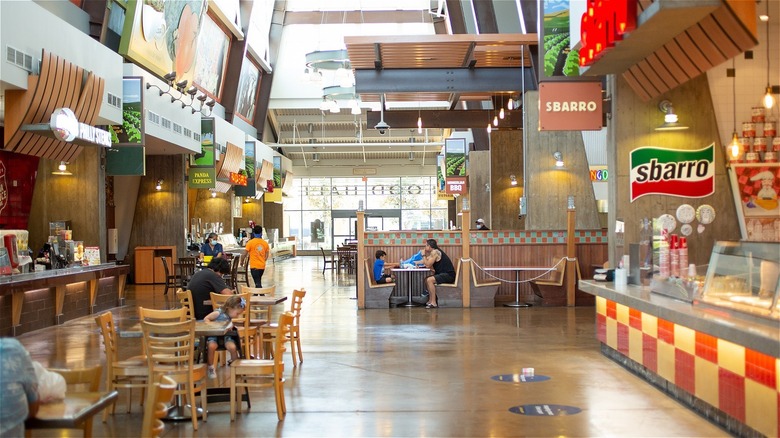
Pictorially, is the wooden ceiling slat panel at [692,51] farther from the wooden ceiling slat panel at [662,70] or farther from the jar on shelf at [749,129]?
the jar on shelf at [749,129]

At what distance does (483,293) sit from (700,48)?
22.8 feet

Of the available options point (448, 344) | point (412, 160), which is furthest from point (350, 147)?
point (448, 344)

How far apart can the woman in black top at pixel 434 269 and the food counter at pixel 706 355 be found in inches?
228

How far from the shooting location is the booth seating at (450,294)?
45.0 feet

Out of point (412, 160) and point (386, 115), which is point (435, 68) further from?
point (412, 160)

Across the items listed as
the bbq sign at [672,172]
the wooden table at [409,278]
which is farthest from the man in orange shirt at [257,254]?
the bbq sign at [672,172]

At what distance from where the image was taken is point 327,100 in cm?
2417

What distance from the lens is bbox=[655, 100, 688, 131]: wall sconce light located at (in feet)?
31.9

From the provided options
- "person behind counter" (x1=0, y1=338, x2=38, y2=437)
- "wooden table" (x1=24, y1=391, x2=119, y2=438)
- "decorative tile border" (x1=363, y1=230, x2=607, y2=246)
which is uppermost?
"decorative tile border" (x1=363, y1=230, x2=607, y2=246)

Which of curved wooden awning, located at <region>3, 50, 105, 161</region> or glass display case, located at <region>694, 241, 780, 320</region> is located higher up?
curved wooden awning, located at <region>3, 50, 105, 161</region>

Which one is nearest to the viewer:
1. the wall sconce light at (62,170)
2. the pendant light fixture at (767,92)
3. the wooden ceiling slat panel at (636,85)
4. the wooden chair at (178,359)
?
the wooden chair at (178,359)

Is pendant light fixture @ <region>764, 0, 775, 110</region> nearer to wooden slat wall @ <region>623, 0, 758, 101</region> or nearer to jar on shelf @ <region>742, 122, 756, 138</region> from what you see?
jar on shelf @ <region>742, 122, 756, 138</region>

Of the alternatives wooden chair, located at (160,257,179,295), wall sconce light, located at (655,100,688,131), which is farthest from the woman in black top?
wooden chair, located at (160,257,179,295)

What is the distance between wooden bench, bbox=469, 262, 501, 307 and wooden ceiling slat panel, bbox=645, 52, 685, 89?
18.5ft
